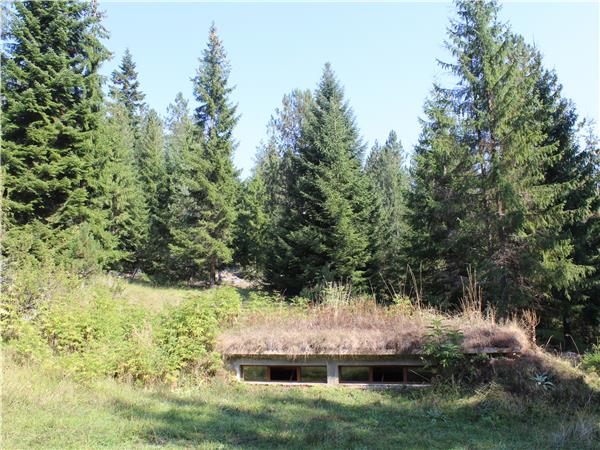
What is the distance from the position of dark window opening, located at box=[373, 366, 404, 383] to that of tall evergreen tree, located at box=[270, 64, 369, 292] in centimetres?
942

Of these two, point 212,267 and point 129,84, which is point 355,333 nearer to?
point 212,267

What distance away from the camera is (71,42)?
17625mm

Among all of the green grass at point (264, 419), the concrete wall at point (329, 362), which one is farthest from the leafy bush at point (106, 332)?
the concrete wall at point (329, 362)

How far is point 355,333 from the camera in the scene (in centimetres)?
841

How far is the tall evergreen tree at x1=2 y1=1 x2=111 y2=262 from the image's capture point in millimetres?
15836

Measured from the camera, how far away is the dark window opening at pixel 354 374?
8508 millimetres

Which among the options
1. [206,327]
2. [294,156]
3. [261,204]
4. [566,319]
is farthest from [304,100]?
[206,327]

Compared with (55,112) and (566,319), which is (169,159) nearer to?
(55,112)

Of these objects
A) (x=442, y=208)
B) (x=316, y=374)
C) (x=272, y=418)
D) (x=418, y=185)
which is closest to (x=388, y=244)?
(x=418, y=185)

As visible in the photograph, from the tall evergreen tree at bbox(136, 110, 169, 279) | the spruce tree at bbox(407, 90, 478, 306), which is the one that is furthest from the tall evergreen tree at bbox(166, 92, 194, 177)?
the spruce tree at bbox(407, 90, 478, 306)

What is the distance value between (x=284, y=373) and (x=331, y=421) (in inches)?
109

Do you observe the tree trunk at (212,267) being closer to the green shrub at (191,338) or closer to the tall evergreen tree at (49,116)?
the tall evergreen tree at (49,116)

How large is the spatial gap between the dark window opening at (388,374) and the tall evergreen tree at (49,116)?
44.0 feet

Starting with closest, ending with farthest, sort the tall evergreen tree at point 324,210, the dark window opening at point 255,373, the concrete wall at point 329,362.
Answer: the concrete wall at point 329,362
the dark window opening at point 255,373
the tall evergreen tree at point 324,210
